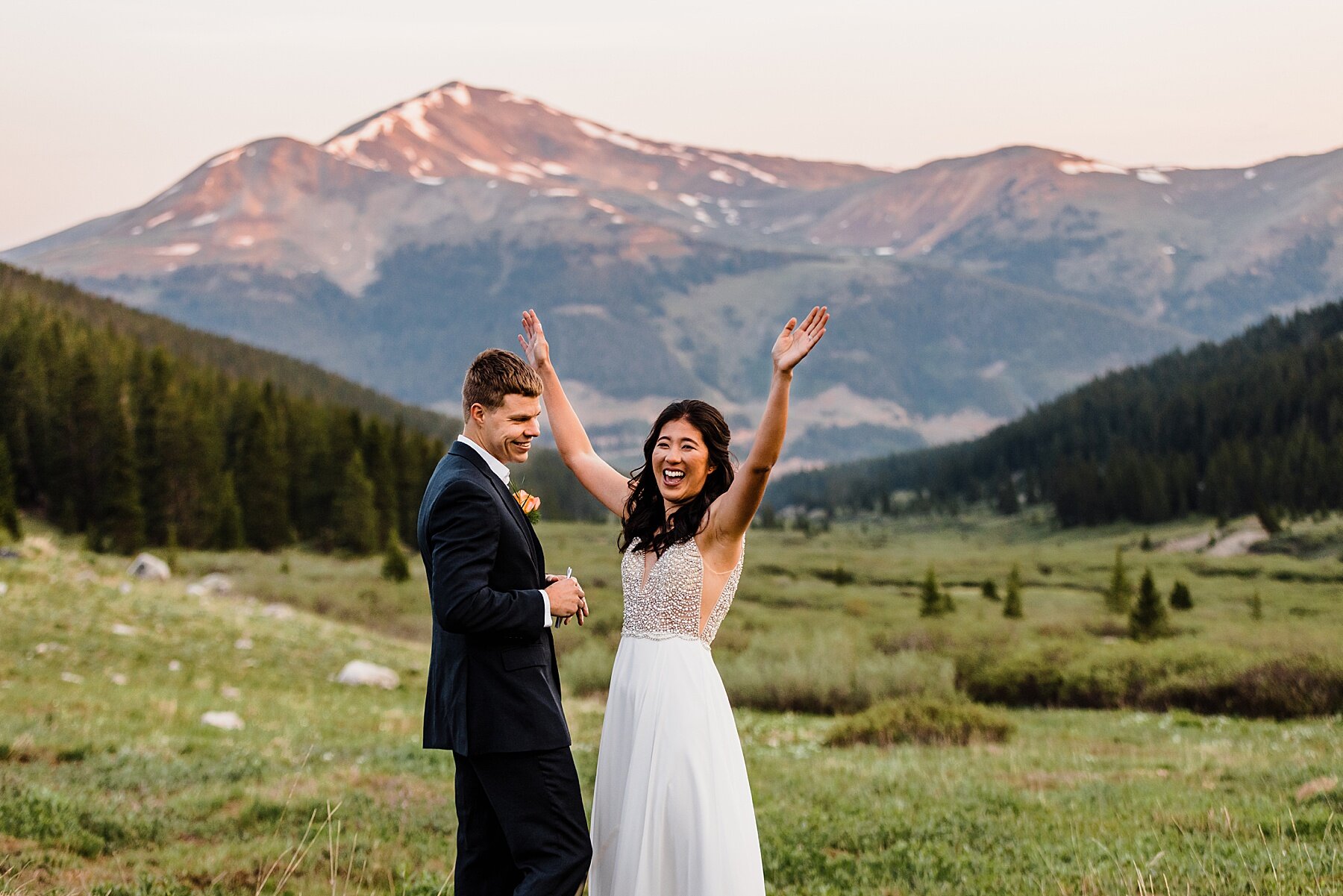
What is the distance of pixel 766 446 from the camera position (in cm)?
502

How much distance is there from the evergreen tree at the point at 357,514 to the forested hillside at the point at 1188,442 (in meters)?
62.0

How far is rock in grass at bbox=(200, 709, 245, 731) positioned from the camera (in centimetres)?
1532

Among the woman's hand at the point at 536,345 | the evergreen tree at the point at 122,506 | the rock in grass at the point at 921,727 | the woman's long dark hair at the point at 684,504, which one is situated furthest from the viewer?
the evergreen tree at the point at 122,506

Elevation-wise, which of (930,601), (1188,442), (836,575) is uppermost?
(1188,442)

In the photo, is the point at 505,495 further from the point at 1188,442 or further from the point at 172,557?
the point at 1188,442

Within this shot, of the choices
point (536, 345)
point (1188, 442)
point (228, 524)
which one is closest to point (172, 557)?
point (228, 524)

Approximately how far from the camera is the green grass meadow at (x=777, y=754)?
784 cm

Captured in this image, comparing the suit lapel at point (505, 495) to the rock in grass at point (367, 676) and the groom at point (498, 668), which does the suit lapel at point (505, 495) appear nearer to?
the groom at point (498, 668)

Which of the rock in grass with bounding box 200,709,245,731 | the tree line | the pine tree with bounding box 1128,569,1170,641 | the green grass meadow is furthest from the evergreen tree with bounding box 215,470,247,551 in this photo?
the rock in grass with bounding box 200,709,245,731

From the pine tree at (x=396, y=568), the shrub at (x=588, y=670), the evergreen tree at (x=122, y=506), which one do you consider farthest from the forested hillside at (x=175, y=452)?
the shrub at (x=588, y=670)

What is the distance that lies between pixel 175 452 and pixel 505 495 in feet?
242

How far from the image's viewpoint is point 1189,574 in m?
69.9

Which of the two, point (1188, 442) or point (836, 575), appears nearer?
point (836, 575)

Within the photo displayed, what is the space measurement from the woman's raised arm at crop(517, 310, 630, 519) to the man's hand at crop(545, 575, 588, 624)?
0.97 metres
